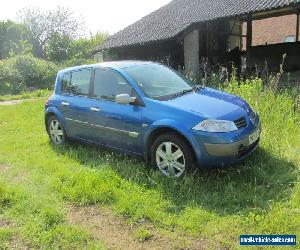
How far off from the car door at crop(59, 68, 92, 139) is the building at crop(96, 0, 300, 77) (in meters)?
7.02

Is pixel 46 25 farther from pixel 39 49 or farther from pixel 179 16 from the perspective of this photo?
pixel 179 16

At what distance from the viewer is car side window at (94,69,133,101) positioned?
18.5ft

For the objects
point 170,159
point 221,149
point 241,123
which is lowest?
point 170,159

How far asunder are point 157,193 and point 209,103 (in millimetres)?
1503

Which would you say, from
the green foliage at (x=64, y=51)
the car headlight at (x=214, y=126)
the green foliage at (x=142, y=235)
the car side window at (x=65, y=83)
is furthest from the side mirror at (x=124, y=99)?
the green foliage at (x=64, y=51)

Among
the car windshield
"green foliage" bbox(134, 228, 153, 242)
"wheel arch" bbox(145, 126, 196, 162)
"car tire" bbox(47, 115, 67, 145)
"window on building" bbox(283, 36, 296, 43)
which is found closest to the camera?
"green foliage" bbox(134, 228, 153, 242)

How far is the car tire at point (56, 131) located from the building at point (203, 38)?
23.2 feet

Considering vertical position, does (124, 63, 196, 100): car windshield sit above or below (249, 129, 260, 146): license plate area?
above

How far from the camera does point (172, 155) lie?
16.1ft

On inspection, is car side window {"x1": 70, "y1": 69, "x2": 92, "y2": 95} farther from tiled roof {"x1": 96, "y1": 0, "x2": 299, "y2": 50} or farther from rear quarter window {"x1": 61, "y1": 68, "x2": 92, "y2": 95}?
tiled roof {"x1": 96, "y1": 0, "x2": 299, "y2": 50}

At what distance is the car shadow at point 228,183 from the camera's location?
427cm

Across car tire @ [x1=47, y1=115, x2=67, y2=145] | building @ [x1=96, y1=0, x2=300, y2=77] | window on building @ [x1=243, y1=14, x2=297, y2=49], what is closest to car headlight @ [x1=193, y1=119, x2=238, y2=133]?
car tire @ [x1=47, y1=115, x2=67, y2=145]

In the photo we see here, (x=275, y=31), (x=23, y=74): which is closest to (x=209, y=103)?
(x=23, y=74)

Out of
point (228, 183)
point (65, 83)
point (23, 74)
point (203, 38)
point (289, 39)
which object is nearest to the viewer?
point (228, 183)
